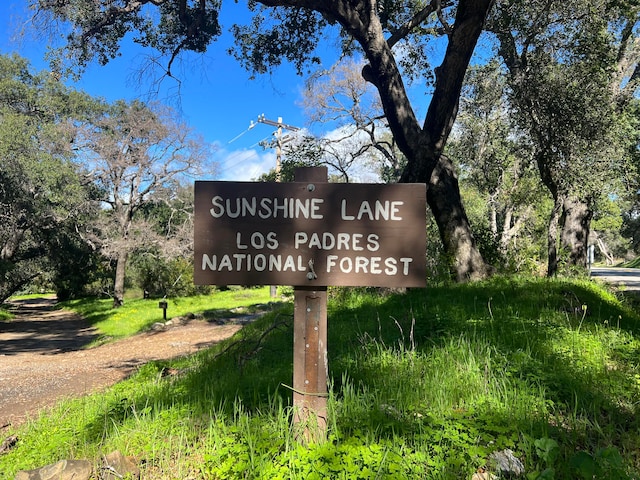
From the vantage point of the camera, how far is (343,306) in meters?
8.41

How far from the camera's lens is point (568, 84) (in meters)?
9.76

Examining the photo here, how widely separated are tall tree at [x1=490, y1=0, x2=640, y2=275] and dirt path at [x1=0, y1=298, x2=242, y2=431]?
9.53 meters

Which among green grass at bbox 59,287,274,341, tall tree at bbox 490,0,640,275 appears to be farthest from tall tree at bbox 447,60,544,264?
green grass at bbox 59,287,274,341

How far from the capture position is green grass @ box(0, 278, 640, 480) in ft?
7.39

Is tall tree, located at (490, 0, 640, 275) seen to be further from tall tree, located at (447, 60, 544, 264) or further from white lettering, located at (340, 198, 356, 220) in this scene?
white lettering, located at (340, 198, 356, 220)

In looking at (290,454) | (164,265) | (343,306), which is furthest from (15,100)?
(290,454)

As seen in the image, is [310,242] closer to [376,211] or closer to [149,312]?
[376,211]

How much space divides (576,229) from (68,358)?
14533mm

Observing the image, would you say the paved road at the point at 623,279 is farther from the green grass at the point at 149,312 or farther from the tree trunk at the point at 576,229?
the green grass at the point at 149,312

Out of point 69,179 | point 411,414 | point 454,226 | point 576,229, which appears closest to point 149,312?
point 69,179

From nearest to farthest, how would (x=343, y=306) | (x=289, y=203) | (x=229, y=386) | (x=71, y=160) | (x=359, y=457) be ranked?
(x=359, y=457) < (x=289, y=203) < (x=229, y=386) < (x=343, y=306) < (x=71, y=160)

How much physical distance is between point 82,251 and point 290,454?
26344 millimetres

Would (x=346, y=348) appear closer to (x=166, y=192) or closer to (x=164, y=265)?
(x=166, y=192)

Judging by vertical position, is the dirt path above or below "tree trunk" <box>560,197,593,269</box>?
below
